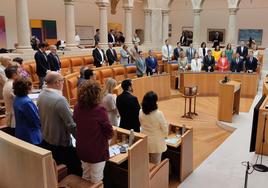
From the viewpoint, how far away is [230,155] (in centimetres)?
539

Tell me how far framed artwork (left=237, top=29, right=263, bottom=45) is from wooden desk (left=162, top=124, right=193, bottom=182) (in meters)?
16.6

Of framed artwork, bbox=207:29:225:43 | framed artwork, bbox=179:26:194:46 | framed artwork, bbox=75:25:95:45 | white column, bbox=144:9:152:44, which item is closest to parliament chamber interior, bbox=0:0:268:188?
white column, bbox=144:9:152:44

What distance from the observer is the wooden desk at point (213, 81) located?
9945 millimetres

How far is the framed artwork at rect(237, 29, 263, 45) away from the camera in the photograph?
18961 mm

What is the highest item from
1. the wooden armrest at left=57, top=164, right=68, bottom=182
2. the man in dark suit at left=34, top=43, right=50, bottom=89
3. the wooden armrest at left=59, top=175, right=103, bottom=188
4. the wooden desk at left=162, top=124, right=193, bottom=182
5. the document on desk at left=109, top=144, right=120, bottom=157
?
the man in dark suit at left=34, top=43, right=50, bottom=89

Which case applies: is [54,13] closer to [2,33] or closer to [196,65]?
[2,33]

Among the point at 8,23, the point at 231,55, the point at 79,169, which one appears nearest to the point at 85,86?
the point at 79,169

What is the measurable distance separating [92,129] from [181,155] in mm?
2003

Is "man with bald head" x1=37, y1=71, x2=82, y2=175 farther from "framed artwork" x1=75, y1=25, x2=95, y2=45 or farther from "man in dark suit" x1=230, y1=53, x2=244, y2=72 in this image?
"framed artwork" x1=75, y1=25, x2=95, y2=45

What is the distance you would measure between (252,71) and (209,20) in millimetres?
11243

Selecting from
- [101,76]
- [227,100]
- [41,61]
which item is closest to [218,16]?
[101,76]

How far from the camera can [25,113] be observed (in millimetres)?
3020

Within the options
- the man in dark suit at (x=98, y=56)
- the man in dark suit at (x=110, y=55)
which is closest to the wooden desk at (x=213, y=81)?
the man in dark suit at (x=110, y=55)

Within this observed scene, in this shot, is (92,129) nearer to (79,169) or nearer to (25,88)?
(79,169)
